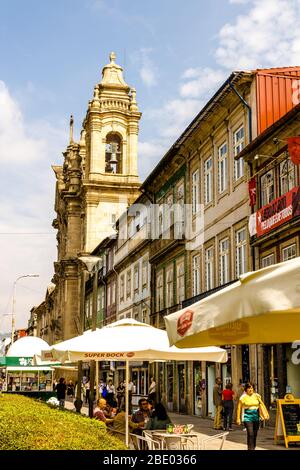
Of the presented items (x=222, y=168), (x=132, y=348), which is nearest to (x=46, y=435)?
(x=132, y=348)

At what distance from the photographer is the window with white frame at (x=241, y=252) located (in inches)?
999

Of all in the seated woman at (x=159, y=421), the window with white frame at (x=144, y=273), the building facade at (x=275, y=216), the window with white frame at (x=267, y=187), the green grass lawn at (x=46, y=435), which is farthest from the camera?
the window with white frame at (x=144, y=273)

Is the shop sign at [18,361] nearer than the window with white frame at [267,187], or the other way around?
the window with white frame at [267,187]

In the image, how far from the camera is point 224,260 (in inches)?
1086

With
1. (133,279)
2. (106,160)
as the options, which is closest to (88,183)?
(106,160)

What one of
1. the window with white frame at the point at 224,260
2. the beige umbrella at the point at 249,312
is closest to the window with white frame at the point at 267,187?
the window with white frame at the point at 224,260

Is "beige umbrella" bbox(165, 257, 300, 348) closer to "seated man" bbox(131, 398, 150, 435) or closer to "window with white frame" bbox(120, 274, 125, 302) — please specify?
"seated man" bbox(131, 398, 150, 435)

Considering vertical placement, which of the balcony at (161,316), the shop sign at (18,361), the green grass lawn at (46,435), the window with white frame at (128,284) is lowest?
the green grass lawn at (46,435)

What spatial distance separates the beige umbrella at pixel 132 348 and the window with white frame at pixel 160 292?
79.1 ft

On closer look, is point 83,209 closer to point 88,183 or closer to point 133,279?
point 88,183

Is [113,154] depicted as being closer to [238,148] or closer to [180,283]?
[180,283]

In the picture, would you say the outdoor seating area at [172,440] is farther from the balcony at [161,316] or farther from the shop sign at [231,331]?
the balcony at [161,316]

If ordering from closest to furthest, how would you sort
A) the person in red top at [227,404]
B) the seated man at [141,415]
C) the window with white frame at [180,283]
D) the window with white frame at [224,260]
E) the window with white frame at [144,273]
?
the seated man at [141,415], the person in red top at [227,404], the window with white frame at [224,260], the window with white frame at [180,283], the window with white frame at [144,273]
